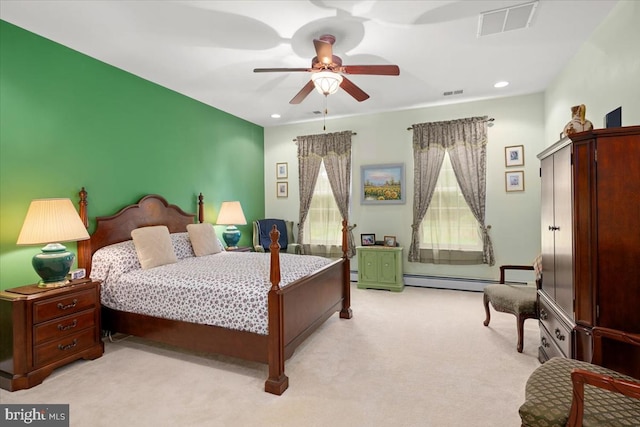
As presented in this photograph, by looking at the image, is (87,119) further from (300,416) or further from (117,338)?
(300,416)

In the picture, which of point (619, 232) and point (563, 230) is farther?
point (563, 230)

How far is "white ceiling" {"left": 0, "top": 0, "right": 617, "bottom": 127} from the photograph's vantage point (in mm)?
2592

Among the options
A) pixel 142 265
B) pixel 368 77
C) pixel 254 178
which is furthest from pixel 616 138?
pixel 254 178

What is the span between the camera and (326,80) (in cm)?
282

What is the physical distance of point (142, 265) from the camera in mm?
3328

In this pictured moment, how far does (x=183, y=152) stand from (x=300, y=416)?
3.77m

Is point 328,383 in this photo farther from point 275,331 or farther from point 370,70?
point 370,70

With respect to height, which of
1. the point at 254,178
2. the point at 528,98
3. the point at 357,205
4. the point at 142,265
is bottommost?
the point at 142,265

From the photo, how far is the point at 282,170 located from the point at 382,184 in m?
2.01

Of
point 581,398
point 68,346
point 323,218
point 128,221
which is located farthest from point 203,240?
point 581,398

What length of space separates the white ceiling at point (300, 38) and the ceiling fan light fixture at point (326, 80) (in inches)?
18.0

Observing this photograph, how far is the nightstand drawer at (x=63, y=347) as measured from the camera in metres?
2.51

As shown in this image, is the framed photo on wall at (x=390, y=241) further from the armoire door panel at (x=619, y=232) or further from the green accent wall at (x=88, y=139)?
the armoire door panel at (x=619, y=232)

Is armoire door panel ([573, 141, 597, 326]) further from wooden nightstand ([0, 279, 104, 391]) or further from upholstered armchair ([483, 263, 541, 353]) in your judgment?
wooden nightstand ([0, 279, 104, 391])
